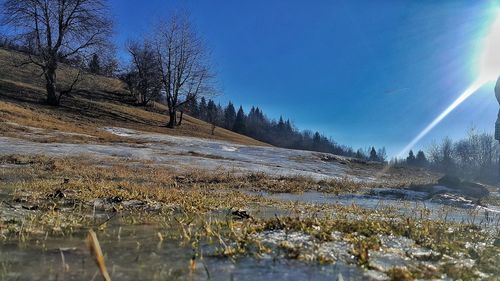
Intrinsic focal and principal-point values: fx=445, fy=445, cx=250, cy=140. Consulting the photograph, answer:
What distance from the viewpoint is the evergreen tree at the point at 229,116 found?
154m

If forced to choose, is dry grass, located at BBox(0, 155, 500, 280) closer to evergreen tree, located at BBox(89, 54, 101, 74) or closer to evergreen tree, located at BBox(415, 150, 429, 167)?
evergreen tree, located at BBox(89, 54, 101, 74)

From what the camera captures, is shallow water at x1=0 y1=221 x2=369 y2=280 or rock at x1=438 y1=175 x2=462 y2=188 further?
rock at x1=438 y1=175 x2=462 y2=188

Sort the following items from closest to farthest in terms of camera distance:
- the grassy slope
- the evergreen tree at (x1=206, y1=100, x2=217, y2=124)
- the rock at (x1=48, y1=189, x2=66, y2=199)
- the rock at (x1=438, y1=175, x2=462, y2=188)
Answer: the rock at (x1=48, y1=189, x2=66, y2=199) → the rock at (x1=438, y1=175, x2=462, y2=188) → the grassy slope → the evergreen tree at (x1=206, y1=100, x2=217, y2=124)

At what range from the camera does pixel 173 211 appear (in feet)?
23.3

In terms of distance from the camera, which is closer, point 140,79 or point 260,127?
point 140,79

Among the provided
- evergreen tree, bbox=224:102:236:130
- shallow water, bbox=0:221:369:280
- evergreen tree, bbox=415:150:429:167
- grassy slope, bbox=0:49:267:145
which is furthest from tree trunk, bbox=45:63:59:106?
evergreen tree, bbox=415:150:429:167

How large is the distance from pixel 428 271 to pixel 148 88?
267 ft

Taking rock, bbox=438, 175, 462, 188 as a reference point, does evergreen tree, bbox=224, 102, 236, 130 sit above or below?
above

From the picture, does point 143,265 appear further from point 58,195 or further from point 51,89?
point 51,89

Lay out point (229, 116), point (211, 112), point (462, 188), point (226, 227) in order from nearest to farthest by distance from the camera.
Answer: point (226, 227), point (462, 188), point (211, 112), point (229, 116)

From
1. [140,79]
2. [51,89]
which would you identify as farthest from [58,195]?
[140,79]

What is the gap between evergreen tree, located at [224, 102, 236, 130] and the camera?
153750 millimetres

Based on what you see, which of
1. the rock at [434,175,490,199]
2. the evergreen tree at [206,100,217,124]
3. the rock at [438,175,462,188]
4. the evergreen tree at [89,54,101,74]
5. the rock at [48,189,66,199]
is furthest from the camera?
the evergreen tree at [206,100,217,124]

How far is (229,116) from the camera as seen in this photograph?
6393 inches
